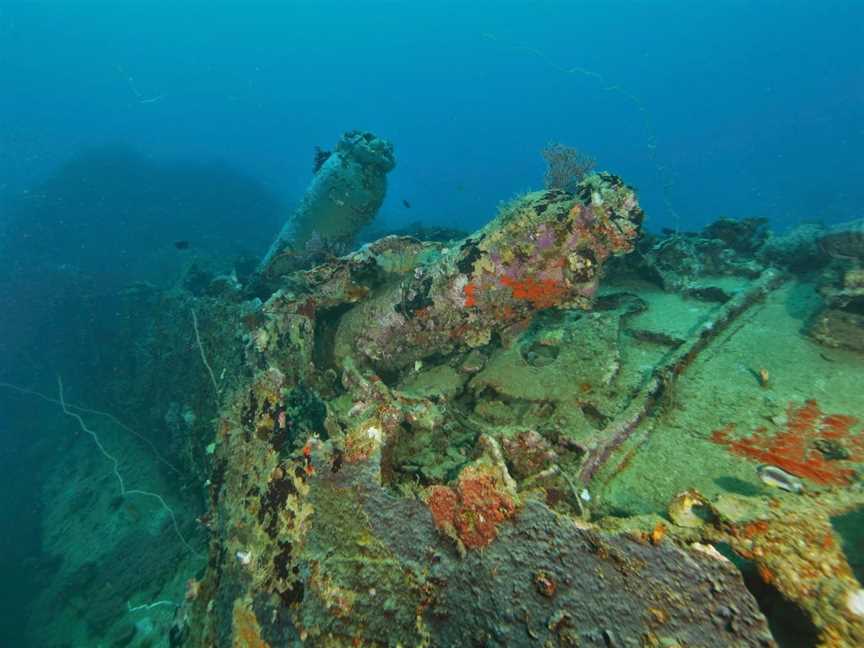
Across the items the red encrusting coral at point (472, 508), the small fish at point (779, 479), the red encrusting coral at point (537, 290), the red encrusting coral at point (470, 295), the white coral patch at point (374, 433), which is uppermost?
the red encrusting coral at point (537, 290)

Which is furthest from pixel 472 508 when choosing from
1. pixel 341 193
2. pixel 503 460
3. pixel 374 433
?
pixel 341 193

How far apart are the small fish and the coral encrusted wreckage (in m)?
0.09

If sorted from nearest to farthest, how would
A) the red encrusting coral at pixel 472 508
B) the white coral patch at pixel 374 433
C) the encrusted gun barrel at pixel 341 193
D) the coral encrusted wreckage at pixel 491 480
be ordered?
the coral encrusted wreckage at pixel 491 480
the red encrusting coral at pixel 472 508
the white coral patch at pixel 374 433
the encrusted gun barrel at pixel 341 193

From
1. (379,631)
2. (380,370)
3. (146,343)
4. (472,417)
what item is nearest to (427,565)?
(379,631)

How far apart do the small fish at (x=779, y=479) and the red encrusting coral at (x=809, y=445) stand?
122 mm

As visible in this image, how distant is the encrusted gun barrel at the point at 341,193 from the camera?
890 centimetres

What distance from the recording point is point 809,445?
9.74ft

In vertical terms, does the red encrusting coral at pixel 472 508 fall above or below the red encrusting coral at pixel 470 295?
below

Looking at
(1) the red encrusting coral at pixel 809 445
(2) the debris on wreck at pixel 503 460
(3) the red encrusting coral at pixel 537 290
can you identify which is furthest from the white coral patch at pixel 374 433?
(1) the red encrusting coral at pixel 809 445

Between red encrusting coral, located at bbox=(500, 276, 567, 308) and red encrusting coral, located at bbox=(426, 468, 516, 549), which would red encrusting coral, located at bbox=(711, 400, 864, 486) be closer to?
red encrusting coral, located at bbox=(500, 276, 567, 308)

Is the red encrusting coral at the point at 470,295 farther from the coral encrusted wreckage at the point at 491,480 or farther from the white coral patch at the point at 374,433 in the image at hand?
the white coral patch at the point at 374,433

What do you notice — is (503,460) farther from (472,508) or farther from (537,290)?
(537,290)

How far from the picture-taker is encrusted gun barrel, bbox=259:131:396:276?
29.2ft

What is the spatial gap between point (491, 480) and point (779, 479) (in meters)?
1.94
